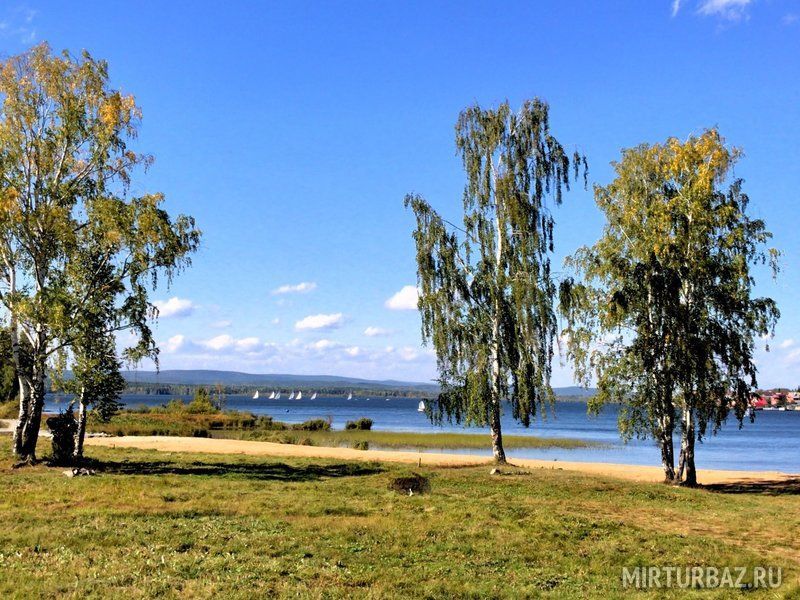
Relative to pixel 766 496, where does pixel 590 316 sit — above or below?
above

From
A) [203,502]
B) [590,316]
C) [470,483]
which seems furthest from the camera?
[590,316]

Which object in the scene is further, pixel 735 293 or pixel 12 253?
pixel 735 293

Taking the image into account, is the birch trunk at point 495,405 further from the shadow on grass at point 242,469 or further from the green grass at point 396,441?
the green grass at point 396,441

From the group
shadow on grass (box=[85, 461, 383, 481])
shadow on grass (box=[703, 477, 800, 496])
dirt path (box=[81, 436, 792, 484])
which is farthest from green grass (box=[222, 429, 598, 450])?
shadow on grass (box=[703, 477, 800, 496])

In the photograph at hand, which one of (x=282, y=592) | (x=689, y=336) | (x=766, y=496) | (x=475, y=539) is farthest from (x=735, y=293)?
(x=282, y=592)

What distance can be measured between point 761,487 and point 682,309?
32.9 ft

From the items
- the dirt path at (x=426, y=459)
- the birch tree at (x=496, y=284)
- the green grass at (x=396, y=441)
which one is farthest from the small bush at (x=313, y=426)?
the birch tree at (x=496, y=284)

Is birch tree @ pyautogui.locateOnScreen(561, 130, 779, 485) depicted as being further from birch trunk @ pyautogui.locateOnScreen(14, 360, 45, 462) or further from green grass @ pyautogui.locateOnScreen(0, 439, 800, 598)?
birch trunk @ pyautogui.locateOnScreen(14, 360, 45, 462)

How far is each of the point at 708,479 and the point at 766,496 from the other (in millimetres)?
6441

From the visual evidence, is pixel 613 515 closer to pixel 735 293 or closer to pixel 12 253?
pixel 735 293

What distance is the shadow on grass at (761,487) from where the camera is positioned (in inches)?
1171

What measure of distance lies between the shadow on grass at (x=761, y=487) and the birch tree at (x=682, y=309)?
6.24ft

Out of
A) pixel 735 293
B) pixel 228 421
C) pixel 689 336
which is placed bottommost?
pixel 228 421

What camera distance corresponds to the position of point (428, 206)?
1316 inches
